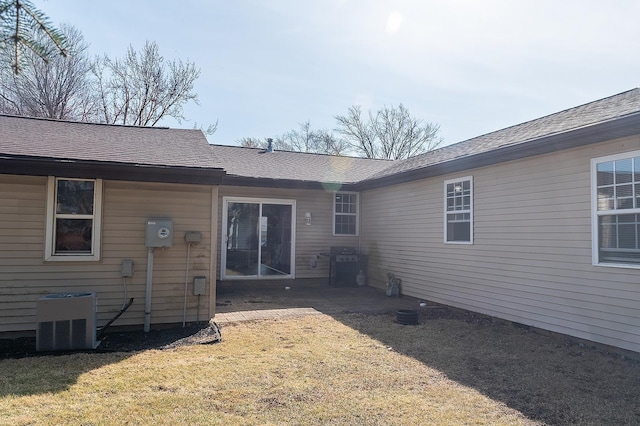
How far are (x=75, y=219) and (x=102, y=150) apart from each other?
1.19m

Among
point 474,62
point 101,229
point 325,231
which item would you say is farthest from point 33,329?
point 474,62

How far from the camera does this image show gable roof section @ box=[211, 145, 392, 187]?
10.4m

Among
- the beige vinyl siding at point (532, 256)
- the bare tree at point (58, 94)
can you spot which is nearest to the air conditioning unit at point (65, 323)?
the beige vinyl siding at point (532, 256)

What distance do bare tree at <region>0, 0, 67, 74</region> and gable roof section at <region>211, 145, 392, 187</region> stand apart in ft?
24.8

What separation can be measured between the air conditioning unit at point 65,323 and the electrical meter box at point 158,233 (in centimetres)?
112

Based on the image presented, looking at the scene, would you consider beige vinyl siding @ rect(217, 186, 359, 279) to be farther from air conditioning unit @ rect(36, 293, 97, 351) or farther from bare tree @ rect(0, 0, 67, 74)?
bare tree @ rect(0, 0, 67, 74)

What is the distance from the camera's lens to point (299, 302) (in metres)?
8.66

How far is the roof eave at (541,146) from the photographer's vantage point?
4.86 metres

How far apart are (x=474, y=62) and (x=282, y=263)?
700 cm

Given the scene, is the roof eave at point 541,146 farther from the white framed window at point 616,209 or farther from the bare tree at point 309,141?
the bare tree at point 309,141

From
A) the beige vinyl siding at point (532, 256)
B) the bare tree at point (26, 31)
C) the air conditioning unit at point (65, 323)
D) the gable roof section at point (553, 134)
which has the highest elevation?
the gable roof section at point (553, 134)

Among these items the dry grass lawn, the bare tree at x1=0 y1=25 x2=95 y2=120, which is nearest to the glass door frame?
the dry grass lawn

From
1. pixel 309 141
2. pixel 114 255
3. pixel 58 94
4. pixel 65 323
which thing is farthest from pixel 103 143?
pixel 309 141

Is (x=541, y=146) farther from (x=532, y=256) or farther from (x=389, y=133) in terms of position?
(x=389, y=133)
